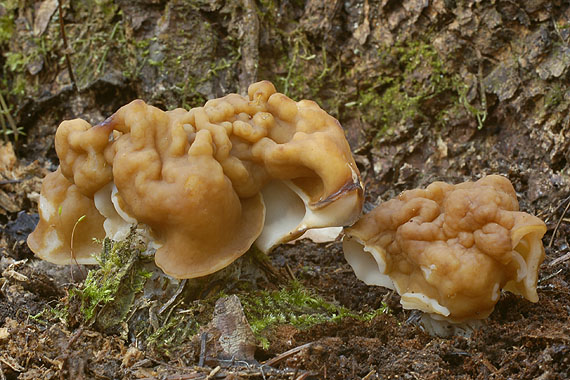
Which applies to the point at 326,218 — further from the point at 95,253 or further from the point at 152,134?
the point at 95,253

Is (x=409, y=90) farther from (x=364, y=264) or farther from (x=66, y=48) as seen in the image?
(x=66, y=48)

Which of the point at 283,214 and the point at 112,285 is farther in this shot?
the point at 283,214

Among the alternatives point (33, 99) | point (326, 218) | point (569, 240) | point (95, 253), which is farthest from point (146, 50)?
point (569, 240)

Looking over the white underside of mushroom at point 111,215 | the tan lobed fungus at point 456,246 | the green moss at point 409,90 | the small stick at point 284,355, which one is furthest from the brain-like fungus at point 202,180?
the green moss at point 409,90

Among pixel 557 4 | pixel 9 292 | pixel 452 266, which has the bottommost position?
pixel 9 292

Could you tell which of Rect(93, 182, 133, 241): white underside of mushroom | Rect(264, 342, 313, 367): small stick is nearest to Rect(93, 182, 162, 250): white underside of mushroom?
Rect(93, 182, 133, 241): white underside of mushroom

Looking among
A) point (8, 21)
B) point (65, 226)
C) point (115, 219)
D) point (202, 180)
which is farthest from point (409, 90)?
point (8, 21)
